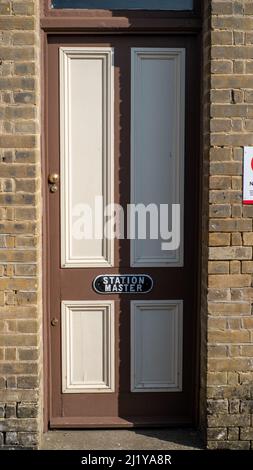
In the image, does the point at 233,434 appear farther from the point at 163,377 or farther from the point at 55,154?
the point at 55,154

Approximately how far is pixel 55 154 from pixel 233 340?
171 centimetres

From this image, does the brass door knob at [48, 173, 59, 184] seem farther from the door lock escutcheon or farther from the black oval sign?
the black oval sign

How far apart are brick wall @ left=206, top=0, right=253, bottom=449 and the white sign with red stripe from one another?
3 cm

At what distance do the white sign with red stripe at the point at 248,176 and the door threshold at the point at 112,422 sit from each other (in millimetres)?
1629

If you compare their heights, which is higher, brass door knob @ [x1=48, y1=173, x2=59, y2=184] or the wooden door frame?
the wooden door frame

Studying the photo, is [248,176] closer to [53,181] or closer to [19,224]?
[53,181]

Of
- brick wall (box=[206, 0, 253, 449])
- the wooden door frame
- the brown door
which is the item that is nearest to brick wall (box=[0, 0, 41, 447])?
the wooden door frame

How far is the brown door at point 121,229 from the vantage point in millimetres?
3602

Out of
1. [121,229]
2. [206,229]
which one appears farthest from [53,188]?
[206,229]

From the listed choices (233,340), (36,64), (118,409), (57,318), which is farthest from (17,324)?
(36,64)

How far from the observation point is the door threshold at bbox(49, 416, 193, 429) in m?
3.75

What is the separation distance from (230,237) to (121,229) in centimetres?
76

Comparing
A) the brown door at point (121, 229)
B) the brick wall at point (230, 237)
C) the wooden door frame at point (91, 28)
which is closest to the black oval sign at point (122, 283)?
the brown door at point (121, 229)

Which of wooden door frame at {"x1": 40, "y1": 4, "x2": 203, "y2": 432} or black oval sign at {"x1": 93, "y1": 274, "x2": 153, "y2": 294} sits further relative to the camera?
black oval sign at {"x1": 93, "y1": 274, "x2": 153, "y2": 294}
